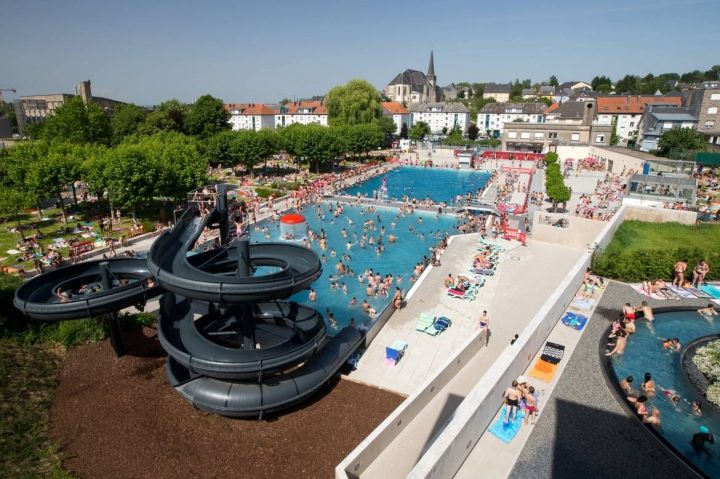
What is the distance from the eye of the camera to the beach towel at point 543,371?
522 inches

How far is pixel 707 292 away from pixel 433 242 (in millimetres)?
16783

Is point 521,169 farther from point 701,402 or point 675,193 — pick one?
point 701,402

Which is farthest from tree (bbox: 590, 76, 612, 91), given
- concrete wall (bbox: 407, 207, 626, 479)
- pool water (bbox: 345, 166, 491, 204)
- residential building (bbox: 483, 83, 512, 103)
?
concrete wall (bbox: 407, 207, 626, 479)

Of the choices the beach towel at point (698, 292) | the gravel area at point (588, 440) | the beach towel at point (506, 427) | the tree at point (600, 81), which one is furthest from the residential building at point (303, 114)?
the tree at point (600, 81)

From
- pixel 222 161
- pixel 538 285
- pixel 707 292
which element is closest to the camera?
pixel 707 292

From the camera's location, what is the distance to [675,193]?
36.4m

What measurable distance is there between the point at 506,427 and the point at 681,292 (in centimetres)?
1444

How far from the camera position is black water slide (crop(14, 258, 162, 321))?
42.9ft

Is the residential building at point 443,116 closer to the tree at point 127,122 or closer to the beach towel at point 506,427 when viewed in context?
the tree at point 127,122

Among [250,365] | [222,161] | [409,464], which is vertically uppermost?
[222,161]

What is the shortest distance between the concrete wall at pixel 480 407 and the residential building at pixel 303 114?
93.9m

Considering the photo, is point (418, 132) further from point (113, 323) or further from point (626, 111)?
point (113, 323)

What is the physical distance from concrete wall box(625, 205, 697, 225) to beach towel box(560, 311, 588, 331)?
20765 mm

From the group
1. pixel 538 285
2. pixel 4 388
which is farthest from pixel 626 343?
pixel 4 388
